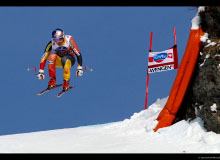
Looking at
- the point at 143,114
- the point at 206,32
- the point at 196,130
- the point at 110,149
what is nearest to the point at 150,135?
the point at 196,130

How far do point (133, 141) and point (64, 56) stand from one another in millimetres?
3408

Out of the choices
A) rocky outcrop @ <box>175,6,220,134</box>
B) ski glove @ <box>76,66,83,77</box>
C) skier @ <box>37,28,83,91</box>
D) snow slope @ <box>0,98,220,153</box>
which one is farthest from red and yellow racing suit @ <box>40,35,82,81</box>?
rocky outcrop @ <box>175,6,220,134</box>

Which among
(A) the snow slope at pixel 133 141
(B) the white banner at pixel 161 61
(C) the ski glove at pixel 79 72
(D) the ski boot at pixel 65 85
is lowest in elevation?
(A) the snow slope at pixel 133 141

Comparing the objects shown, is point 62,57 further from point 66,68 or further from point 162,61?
point 162,61

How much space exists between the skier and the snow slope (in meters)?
1.73

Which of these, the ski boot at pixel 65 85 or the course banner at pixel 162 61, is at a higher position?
the course banner at pixel 162 61

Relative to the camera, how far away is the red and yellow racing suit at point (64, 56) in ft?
29.7

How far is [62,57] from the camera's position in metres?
9.17

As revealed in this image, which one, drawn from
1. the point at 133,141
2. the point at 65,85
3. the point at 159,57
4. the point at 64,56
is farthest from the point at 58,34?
the point at 133,141

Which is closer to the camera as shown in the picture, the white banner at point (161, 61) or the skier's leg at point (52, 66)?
the skier's leg at point (52, 66)

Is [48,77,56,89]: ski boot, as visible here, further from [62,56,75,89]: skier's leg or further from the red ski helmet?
the red ski helmet

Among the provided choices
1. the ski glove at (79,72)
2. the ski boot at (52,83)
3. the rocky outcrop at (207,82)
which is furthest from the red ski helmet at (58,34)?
the rocky outcrop at (207,82)

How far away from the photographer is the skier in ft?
29.4

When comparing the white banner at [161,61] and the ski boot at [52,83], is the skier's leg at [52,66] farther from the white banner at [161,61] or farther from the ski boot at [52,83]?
the white banner at [161,61]
